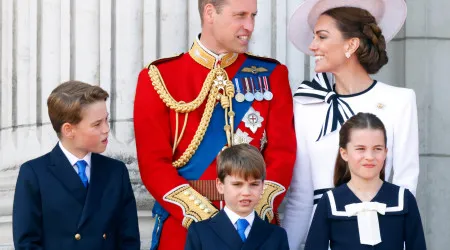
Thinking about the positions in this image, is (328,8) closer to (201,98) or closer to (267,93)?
(267,93)

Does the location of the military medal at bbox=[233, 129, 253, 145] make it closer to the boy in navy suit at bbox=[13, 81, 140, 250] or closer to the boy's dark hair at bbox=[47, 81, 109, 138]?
the boy in navy suit at bbox=[13, 81, 140, 250]

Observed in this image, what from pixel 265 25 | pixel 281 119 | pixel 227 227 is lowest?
pixel 227 227

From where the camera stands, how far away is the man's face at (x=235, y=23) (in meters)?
6.29

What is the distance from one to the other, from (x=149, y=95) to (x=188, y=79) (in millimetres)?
245

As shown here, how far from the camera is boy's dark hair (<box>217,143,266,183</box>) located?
5.81 metres

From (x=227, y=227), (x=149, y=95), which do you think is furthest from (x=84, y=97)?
(x=227, y=227)

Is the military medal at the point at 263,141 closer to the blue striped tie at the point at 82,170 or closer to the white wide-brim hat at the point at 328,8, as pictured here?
the white wide-brim hat at the point at 328,8

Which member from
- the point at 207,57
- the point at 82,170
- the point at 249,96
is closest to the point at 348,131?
the point at 249,96

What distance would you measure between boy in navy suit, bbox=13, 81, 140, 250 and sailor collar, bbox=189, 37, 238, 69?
1.96 feet

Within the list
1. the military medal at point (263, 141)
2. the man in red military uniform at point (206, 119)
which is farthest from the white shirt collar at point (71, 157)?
the military medal at point (263, 141)

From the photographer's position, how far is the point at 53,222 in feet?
19.2

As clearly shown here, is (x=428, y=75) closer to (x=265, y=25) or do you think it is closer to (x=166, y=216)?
(x=265, y=25)

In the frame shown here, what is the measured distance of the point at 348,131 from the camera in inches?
235

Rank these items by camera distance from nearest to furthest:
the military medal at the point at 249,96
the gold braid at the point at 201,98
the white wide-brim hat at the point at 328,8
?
the gold braid at the point at 201,98
the military medal at the point at 249,96
the white wide-brim hat at the point at 328,8
